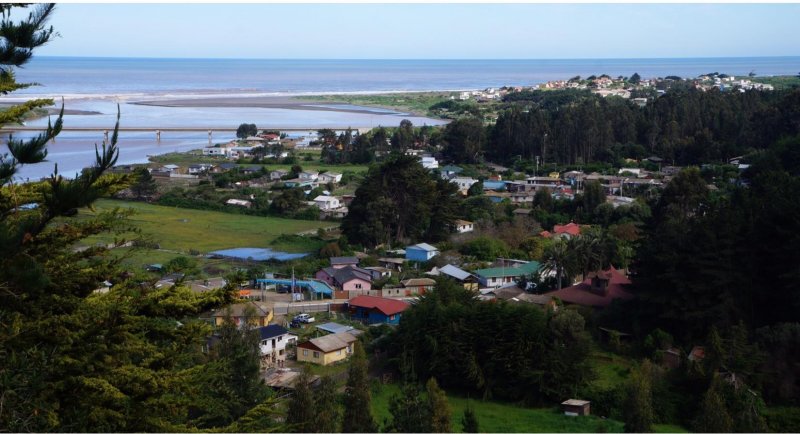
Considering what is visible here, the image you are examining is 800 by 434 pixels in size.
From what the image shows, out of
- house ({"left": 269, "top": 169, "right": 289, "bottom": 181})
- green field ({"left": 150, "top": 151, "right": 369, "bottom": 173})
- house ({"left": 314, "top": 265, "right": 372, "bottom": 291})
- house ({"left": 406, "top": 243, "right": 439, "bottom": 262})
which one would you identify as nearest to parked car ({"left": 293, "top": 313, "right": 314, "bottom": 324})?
house ({"left": 314, "top": 265, "right": 372, "bottom": 291})

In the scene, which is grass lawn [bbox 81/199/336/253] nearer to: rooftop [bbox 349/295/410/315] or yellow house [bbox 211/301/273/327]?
rooftop [bbox 349/295/410/315]

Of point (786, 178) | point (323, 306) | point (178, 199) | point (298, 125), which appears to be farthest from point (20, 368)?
point (298, 125)


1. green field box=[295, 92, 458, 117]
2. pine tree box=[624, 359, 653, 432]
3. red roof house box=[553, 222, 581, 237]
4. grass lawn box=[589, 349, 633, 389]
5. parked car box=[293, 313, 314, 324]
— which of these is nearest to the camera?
pine tree box=[624, 359, 653, 432]

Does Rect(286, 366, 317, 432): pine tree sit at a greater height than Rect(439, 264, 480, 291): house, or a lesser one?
greater

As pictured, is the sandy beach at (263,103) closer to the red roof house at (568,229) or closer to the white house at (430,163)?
the white house at (430,163)

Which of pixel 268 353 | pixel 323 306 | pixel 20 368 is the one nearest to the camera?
pixel 20 368

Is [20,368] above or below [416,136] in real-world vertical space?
above

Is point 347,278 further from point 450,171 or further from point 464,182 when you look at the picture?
point 450,171

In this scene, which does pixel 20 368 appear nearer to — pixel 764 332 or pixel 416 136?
pixel 764 332
